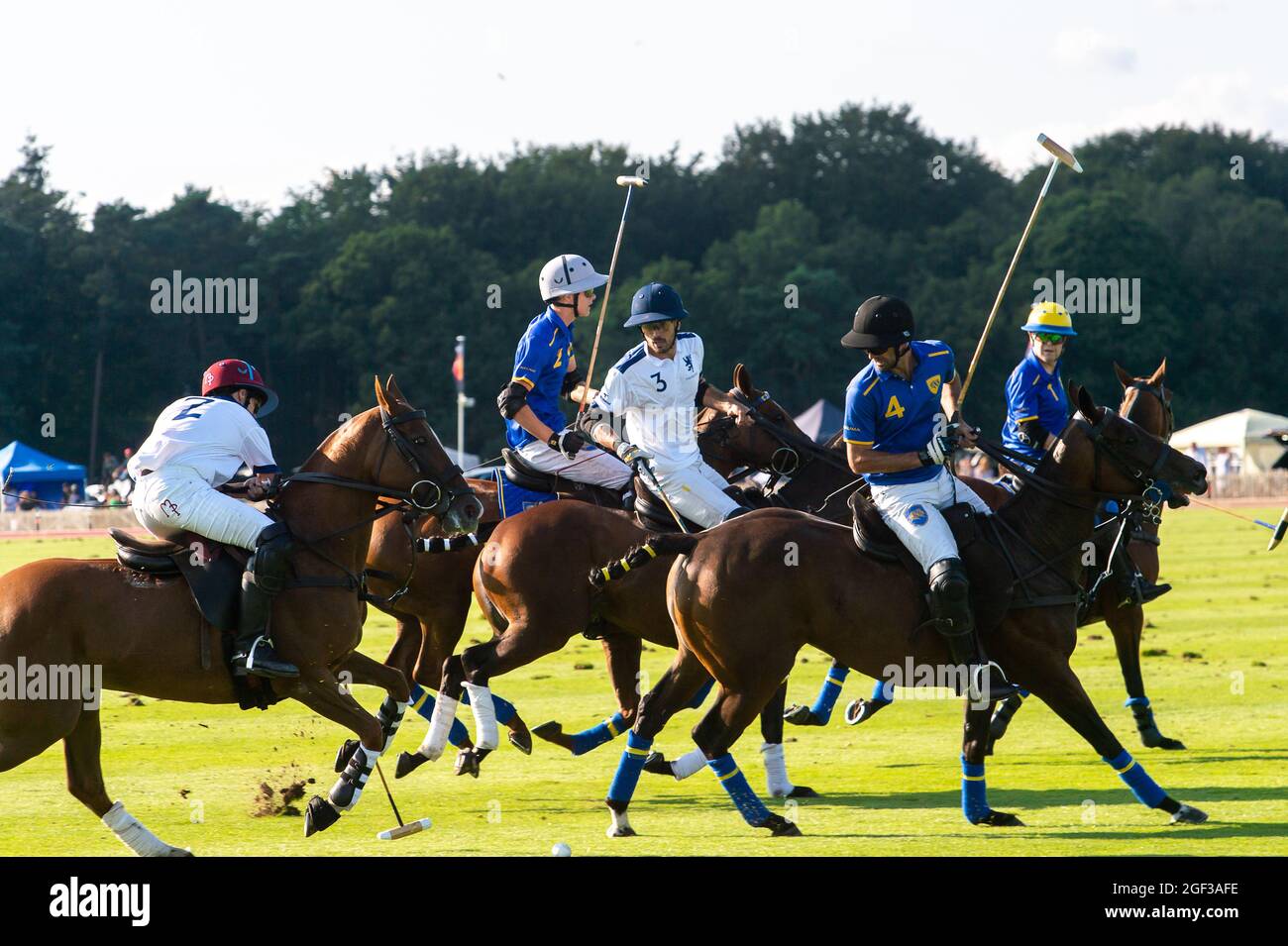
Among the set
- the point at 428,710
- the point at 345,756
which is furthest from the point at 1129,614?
the point at 345,756

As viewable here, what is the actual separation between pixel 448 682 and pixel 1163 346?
57.0 meters

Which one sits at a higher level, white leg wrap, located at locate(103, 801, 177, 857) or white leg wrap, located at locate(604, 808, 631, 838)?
white leg wrap, located at locate(103, 801, 177, 857)

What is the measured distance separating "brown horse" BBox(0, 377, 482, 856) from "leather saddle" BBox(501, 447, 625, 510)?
2082mm

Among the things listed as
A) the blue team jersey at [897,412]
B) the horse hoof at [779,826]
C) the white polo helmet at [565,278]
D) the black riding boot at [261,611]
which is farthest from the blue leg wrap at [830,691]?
the black riding boot at [261,611]

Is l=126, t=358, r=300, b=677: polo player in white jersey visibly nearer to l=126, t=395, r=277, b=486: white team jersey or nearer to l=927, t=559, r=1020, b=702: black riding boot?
l=126, t=395, r=277, b=486: white team jersey

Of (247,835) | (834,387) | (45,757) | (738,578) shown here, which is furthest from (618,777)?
(834,387)

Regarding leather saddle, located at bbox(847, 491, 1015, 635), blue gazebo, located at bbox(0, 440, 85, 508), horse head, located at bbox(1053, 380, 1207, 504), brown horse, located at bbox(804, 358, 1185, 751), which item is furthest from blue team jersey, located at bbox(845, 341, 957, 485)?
blue gazebo, located at bbox(0, 440, 85, 508)

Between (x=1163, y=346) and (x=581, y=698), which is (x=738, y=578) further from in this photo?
(x=1163, y=346)

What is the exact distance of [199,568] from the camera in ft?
25.3

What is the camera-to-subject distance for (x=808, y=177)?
7569cm

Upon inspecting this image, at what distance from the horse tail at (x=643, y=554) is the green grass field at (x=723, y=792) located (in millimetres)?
1174

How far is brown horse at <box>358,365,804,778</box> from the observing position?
10.1 metres

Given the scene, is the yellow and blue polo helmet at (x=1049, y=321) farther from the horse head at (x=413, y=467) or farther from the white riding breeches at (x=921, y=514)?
the horse head at (x=413, y=467)

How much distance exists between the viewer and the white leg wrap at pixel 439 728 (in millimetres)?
9336
